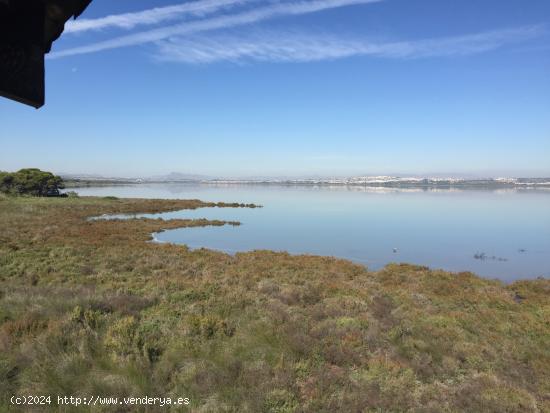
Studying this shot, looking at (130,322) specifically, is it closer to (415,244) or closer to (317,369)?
(317,369)

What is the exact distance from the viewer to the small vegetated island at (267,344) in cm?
602

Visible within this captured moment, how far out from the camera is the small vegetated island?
6016 millimetres

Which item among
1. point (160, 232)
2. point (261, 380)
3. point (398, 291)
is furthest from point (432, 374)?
point (160, 232)

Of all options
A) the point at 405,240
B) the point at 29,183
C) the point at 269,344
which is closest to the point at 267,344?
the point at 269,344

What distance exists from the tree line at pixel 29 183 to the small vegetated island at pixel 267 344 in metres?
73.1

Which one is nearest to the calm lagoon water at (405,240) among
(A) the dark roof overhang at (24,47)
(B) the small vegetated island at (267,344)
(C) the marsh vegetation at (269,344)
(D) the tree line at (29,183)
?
(B) the small vegetated island at (267,344)

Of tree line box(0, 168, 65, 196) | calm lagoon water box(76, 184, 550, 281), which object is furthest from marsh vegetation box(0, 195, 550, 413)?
tree line box(0, 168, 65, 196)

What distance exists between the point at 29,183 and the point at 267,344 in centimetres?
8681

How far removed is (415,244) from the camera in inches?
1372

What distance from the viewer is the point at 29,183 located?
76500 mm

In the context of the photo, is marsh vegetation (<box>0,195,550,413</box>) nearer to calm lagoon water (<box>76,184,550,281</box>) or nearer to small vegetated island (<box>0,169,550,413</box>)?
small vegetated island (<box>0,169,550,413</box>)

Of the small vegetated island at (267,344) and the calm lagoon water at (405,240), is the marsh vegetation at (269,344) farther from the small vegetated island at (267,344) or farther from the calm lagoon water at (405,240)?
the calm lagoon water at (405,240)

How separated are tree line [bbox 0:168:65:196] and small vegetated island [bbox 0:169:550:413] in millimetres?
73132

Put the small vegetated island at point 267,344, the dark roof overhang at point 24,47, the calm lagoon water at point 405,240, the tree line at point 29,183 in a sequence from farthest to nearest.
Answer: the tree line at point 29,183 < the calm lagoon water at point 405,240 < the small vegetated island at point 267,344 < the dark roof overhang at point 24,47
